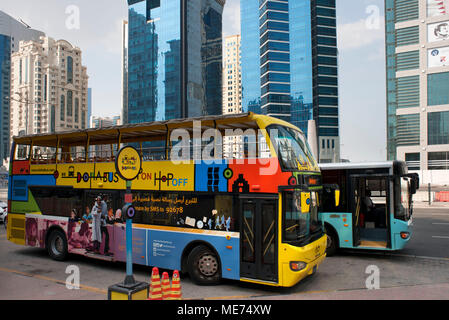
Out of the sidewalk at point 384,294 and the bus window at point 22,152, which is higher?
the bus window at point 22,152

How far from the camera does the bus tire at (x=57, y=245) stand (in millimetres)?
11198

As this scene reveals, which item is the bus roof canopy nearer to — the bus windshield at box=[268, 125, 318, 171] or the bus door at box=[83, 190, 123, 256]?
the bus windshield at box=[268, 125, 318, 171]

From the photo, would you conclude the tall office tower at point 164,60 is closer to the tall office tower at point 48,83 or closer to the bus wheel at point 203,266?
the tall office tower at point 48,83

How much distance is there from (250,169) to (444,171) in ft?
251

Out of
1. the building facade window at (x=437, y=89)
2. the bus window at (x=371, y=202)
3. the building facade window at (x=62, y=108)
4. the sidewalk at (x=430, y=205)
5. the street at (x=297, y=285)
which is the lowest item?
the sidewalk at (x=430, y=205)

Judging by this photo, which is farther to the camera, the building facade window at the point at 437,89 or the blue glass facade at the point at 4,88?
the blue glass facade at the point at 4,88

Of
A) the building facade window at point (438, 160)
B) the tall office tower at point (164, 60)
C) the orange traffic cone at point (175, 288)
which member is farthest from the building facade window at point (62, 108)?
the orange traffic cone at point (175, 288)

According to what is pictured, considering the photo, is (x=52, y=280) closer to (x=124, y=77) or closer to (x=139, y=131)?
(x=139, y=131)

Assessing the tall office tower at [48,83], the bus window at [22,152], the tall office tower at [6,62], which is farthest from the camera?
the tall office tower at [6,62]

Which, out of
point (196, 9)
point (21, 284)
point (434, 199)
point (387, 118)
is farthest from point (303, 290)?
point (196, 9)

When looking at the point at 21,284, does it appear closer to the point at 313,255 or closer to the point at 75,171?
the point at 75,171

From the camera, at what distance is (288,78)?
379 feet

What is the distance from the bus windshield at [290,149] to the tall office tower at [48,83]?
404 feet

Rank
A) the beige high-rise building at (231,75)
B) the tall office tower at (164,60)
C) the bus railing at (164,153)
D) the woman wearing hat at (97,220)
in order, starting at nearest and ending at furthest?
the bus railing at (164,153) → the woman wearing hat at (97,220) → the tall office tower at (164,60) → the beige high-rise building at (231,75)
